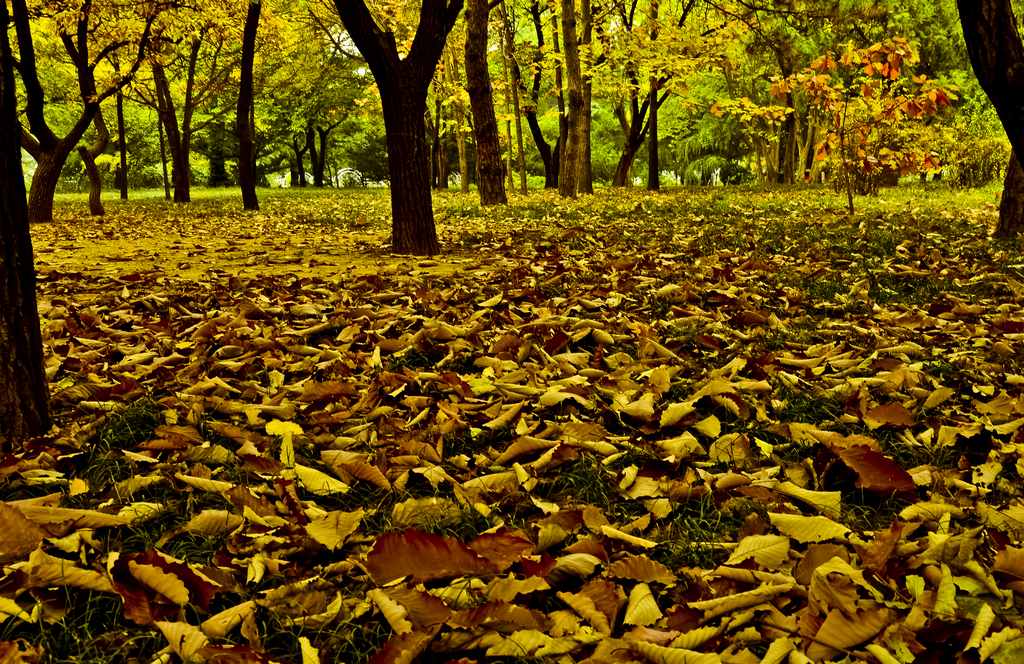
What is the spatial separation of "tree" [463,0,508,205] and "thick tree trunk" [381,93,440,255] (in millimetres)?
5165

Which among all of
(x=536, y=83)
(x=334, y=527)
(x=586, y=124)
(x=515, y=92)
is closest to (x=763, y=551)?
(x=334, y=527)

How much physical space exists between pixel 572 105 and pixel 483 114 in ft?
9.02

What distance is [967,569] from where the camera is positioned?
1.61 metres

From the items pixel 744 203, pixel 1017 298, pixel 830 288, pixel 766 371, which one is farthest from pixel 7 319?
pixel 744 203

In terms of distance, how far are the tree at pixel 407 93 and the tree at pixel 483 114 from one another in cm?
510

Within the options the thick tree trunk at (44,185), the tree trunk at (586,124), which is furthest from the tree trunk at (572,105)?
the thick tree trunk at (44,185)

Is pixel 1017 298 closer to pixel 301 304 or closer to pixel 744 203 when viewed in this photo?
pixel 301 304

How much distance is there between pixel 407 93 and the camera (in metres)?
6.24

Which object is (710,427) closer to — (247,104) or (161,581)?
(161,581)

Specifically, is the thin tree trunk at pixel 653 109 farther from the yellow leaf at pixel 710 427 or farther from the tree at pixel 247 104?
the yellow leaf at pixel 710 427

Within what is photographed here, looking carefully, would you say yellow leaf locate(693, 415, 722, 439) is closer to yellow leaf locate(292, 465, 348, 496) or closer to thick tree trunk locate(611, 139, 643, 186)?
yellow leaf locate(292, 465, 348, 496)

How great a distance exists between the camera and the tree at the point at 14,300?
2.23 meters

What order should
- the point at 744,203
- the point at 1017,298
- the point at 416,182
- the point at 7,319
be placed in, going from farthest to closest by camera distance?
the point at 744,203 < the point at 416,182 < the point at 1017,298 < the point at 7,319

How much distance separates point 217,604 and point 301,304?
287 cm
